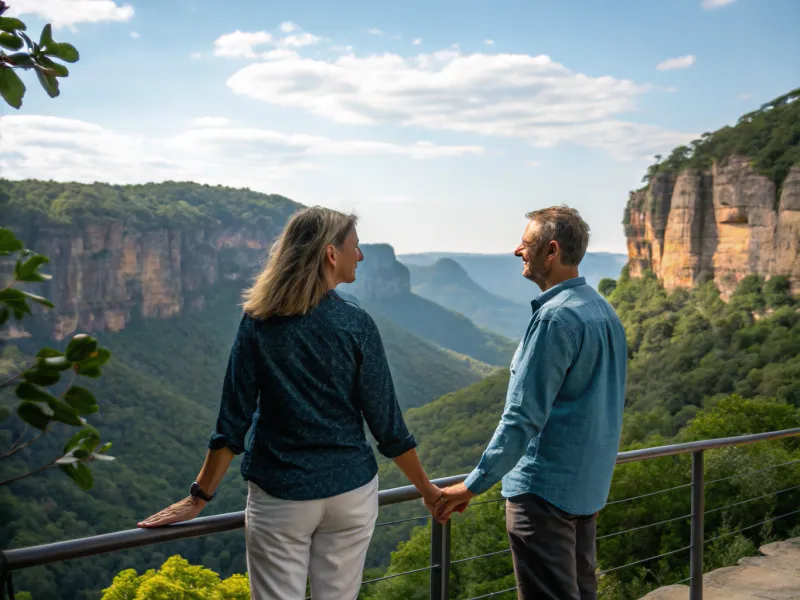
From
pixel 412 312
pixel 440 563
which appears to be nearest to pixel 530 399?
pixel 440 563

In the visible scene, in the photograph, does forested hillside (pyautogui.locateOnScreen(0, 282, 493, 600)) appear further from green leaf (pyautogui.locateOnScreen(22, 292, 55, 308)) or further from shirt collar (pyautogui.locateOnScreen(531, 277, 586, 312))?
green leaf (pyautogui.locateOnScreen(22, 292, 55, 308))

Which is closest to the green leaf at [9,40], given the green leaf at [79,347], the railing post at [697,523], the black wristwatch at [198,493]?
the green leaf at [79,347]

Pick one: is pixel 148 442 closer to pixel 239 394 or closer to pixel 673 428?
pixel 673 428

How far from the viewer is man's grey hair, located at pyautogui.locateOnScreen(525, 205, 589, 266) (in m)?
2.17

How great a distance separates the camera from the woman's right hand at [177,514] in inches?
75.2

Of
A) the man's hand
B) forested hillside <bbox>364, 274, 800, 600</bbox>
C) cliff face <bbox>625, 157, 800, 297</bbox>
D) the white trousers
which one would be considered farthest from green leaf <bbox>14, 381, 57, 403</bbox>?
cliff face <bbox>625, 157, 800, 297</bbox>

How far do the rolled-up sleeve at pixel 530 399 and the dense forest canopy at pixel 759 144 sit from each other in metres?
46.1

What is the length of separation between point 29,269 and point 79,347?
13 centimetres

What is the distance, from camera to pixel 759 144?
46938 millimetres

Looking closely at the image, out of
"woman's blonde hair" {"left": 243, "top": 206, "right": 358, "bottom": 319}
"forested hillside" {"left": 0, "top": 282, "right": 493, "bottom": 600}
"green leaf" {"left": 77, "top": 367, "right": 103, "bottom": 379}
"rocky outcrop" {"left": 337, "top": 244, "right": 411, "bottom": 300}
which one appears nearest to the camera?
"green leaf" {"left": 77, "top": 367, "right": 103, "bottom": 379}

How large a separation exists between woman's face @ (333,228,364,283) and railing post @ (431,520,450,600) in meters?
1.02

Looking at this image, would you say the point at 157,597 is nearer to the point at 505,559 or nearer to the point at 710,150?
the point at 505,559

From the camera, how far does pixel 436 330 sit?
137625 millimetres

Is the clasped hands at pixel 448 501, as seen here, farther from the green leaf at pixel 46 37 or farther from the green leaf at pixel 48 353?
the green leaf at pixel 46 37
